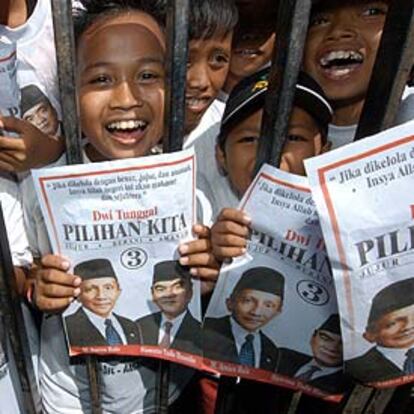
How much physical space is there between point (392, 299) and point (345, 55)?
77 cm

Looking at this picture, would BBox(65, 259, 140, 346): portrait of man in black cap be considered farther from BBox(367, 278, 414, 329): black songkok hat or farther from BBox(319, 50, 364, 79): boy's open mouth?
BBox(319, 50, 364, 79): boy's open mouth

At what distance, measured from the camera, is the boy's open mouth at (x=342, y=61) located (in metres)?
1.58

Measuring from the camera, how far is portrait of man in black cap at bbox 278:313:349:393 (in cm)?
109

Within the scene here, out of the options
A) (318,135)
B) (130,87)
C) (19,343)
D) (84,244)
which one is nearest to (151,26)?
(130,87)

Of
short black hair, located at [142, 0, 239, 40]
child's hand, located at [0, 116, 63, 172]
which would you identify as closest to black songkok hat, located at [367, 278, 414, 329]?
child's hand, located at [0, 116, 63, 172]

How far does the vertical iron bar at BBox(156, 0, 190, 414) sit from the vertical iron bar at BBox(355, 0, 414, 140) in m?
0.26

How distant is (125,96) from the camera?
1285 mm

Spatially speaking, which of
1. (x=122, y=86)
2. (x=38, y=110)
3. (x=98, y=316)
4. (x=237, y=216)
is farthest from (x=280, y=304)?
(x=38, y=110)

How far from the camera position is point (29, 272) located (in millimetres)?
1356

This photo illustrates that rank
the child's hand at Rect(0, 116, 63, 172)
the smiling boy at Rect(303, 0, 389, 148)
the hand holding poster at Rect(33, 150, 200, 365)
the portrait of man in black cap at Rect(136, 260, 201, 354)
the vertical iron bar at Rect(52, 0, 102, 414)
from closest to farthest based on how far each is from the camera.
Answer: the vertical iron bar at Rect(52, 0, 102, 414) → the hand holding poster at Rect(33, 150, 200, 365) → the portrait of man in black cap at Rect(136, 260, 201, 354) → the child's hand at Rect(0, 116, 63, 172) → the smiling boy at Rect(303, 0, 389, 148)

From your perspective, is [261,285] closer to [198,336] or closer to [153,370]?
[198,336]

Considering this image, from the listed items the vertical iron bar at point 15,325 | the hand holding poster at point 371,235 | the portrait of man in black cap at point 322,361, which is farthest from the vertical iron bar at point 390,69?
the vertical iron bar at point 15,325

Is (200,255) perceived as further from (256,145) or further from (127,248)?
(256,145)

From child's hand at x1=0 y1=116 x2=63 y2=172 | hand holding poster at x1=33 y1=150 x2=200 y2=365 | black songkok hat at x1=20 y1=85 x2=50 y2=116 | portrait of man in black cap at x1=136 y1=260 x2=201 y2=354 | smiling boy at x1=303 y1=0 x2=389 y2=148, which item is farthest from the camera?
smiling boy at x1=303 y1=0 x2=389 y2=148
